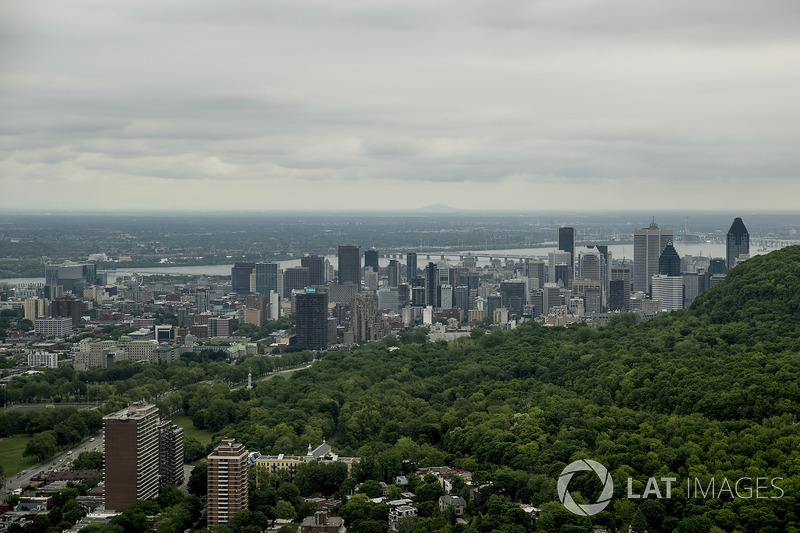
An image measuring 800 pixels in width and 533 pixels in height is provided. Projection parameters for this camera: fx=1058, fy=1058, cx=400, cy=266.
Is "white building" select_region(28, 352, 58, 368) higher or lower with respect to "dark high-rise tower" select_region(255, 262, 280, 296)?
lower

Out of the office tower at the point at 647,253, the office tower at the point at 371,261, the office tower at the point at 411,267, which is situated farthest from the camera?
the office tower at the point at 411,267

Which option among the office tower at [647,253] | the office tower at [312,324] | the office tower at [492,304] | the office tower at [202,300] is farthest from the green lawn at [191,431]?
the office tower at [647,253]

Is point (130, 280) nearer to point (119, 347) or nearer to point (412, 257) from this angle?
point (412, 257)

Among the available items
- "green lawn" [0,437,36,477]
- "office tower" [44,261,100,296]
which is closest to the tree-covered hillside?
"green lawn" [0,437,36,477]

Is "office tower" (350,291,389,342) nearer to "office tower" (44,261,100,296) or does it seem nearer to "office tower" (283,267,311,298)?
"office tower" (283,267,311,298)

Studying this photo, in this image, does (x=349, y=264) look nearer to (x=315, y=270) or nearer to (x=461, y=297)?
(x=315, y=270)

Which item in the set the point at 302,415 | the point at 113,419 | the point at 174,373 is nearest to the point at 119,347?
the point at 174,373

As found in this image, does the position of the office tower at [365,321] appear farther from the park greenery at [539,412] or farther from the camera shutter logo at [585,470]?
the camera shutter logo at [585,470]
